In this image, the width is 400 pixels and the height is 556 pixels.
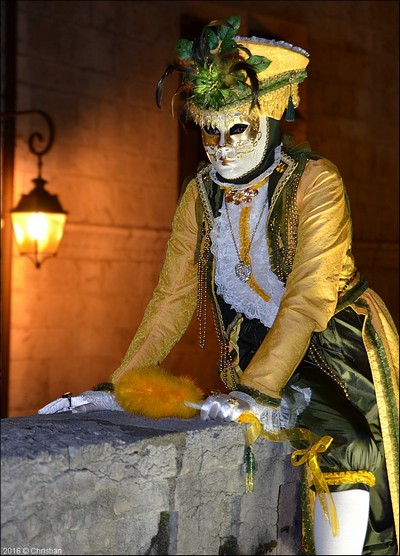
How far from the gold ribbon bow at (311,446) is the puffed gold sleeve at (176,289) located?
61 cm

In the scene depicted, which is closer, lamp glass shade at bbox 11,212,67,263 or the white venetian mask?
the white venetian mask

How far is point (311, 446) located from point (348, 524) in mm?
263

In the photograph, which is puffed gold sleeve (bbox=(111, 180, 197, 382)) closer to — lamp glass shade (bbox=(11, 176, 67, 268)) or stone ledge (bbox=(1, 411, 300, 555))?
stone ledge (bbox=(1, 411, 300, 555))

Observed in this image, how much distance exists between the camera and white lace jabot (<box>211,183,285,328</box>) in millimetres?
3769

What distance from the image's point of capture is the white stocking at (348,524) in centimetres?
346

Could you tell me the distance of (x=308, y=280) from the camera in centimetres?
355

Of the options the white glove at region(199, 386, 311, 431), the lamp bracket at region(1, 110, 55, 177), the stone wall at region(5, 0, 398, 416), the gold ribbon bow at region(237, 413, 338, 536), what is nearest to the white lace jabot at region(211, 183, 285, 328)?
the white glove at region(199, 386, 311, 431)

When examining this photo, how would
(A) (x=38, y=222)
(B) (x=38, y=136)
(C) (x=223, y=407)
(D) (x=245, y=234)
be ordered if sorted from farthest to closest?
(B) (x=38, y=136), (A) (x=38, y=222), (D) (x=245, y=234), (C) (x=223, y=407)

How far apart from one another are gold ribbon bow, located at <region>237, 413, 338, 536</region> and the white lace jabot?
0.41m

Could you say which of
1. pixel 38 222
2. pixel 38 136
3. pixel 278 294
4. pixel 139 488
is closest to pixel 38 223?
pixel 38 222

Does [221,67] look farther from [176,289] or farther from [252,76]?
[176,289]

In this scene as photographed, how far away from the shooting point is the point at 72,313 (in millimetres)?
8227

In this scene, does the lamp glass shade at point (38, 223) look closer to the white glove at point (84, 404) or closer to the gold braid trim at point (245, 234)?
the gold braid trim at point (245, 234)

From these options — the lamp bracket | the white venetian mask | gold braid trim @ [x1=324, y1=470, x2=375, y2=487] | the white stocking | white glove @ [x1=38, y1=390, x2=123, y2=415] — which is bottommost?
the white stocking
